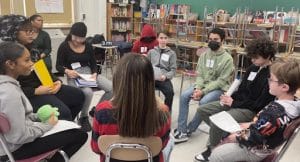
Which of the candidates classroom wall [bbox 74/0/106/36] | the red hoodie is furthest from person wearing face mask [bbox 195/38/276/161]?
classroom wall [bbox 74/0/106/36]

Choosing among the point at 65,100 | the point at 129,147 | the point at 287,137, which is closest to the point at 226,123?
the point at 287,137

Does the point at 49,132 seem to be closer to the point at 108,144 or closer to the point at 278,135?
the point at 108,144

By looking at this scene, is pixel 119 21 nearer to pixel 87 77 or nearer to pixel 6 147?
pixel 87 77

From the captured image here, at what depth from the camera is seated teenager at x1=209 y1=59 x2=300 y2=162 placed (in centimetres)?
173

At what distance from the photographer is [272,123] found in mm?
1721

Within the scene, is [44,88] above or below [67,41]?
below

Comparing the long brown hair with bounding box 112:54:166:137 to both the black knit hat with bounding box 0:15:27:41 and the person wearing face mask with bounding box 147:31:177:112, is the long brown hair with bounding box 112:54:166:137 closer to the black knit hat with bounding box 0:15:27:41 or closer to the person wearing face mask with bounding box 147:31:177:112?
the black knit hat with bounding box 0:15:27:41

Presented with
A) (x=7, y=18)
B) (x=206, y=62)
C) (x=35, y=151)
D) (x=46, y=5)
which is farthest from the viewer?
(x=46, y=5)

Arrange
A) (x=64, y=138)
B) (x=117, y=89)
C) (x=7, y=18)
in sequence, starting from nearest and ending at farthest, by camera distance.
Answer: (x=117, y=89), (x=64, y=138), (x=7, y=18)

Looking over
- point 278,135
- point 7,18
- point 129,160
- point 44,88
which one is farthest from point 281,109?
point 7,18

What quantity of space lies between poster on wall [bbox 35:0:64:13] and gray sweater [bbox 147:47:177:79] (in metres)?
3.39

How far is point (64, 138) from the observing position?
2.02 metres

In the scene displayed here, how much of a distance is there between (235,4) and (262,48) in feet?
11.7

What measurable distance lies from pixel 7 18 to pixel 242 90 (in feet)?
7.28
